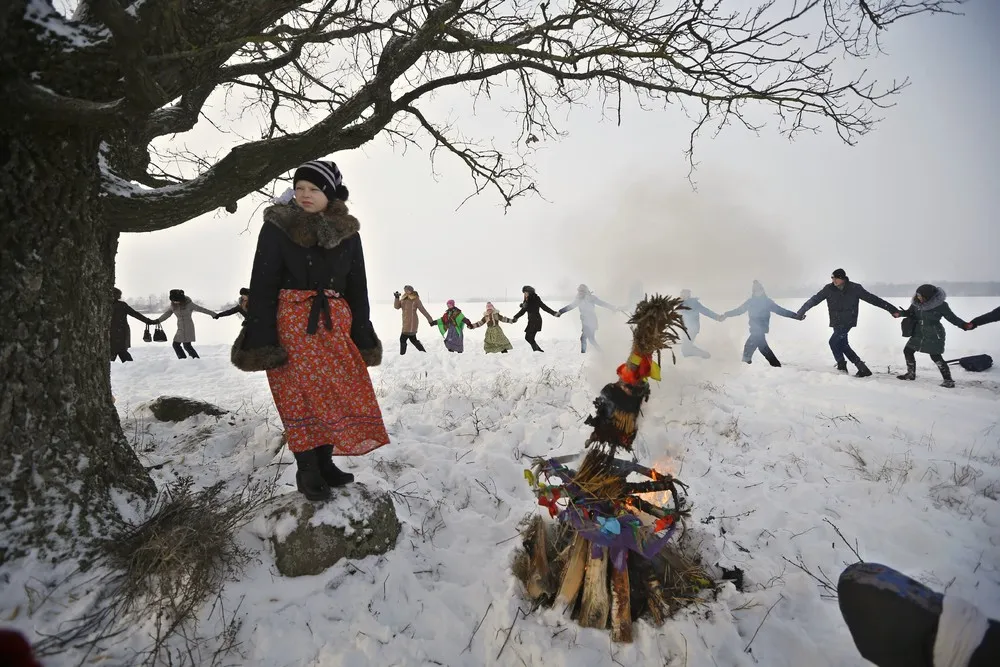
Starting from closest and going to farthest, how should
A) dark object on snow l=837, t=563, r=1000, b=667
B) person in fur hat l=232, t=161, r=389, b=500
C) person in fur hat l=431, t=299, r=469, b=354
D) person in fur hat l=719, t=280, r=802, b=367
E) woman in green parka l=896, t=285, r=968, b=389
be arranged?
1. dark object on snow l=837, t=563, r=1000, b=667
2. person in fur hat l=232, t=161, r=389, b=500
3. woman in green parka l=896, t=285, r=968, b=389
4. person in fur hat l=719, t=280, r=802, b=367
5. person in fur hat l=431, t=299, r=469, b=354

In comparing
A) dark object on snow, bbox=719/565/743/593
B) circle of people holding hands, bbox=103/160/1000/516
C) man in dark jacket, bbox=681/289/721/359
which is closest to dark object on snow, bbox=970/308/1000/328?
man in dark jacket, bbox=681/289/721/359

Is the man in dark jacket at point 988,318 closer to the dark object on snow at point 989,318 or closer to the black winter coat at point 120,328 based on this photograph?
the dark object on snow at point 989,318

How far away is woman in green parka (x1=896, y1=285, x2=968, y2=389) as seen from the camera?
23.7 feet

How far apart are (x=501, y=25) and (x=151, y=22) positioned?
3.56m

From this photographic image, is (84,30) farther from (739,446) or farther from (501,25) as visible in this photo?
(739,446)

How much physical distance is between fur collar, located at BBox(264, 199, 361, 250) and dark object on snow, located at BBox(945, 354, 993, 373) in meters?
10.6

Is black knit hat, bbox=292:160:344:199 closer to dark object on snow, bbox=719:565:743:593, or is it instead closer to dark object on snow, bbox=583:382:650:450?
dark object on snow, bbox=583:382:650:450

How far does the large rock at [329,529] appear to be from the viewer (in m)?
2.27

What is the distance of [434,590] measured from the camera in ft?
7.64

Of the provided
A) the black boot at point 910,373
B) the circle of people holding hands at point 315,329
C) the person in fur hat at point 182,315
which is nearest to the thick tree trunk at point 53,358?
the circle of people holding hands at point 315,329

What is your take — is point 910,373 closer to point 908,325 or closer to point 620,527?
point 908,325

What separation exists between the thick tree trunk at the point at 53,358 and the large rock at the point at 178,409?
9.52 feet

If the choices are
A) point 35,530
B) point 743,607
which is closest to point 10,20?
point 35,530

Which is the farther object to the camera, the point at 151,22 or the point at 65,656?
the point at 151,22
